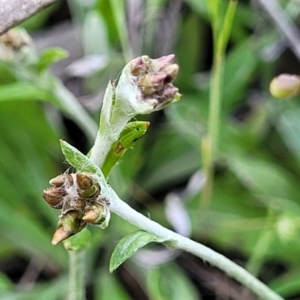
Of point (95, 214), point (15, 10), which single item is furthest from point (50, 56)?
point (95, 214)

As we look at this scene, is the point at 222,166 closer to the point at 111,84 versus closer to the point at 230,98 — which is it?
the point at 230,98

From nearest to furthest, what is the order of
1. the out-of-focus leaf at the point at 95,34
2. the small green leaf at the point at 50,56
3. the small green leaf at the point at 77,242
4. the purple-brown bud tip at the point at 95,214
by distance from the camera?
the purple-brown bud tip at the point at 95,214 → the small green leaf at the point at 77,242 → the small green leaf at the point at 50,56 → the out-of-focus leaf at the point at 95,34

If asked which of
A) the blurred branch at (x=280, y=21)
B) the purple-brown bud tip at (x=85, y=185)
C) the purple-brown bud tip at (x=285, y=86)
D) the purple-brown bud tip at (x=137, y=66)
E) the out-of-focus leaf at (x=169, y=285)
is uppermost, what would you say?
the purple-brown bud tip at (x=137, y=66)

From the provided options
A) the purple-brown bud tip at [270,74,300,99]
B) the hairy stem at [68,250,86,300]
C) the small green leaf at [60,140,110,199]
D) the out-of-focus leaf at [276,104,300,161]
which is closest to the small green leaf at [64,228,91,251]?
the hairy stem at [68,250,86,300]

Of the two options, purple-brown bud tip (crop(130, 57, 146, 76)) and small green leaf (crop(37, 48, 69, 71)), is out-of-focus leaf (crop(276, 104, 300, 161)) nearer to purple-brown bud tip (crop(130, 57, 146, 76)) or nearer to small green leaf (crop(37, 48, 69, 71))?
small green leaf (crop(37, 48, 69, 71))

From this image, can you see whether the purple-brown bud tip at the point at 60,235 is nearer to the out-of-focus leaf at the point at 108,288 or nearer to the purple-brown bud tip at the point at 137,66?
the purple-brown bud tip at the point at 137,66

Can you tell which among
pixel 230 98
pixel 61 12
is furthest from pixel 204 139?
pixel 61 12

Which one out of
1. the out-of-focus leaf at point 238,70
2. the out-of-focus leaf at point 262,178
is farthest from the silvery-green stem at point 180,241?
the out-of-focus leaf at point 238,70
